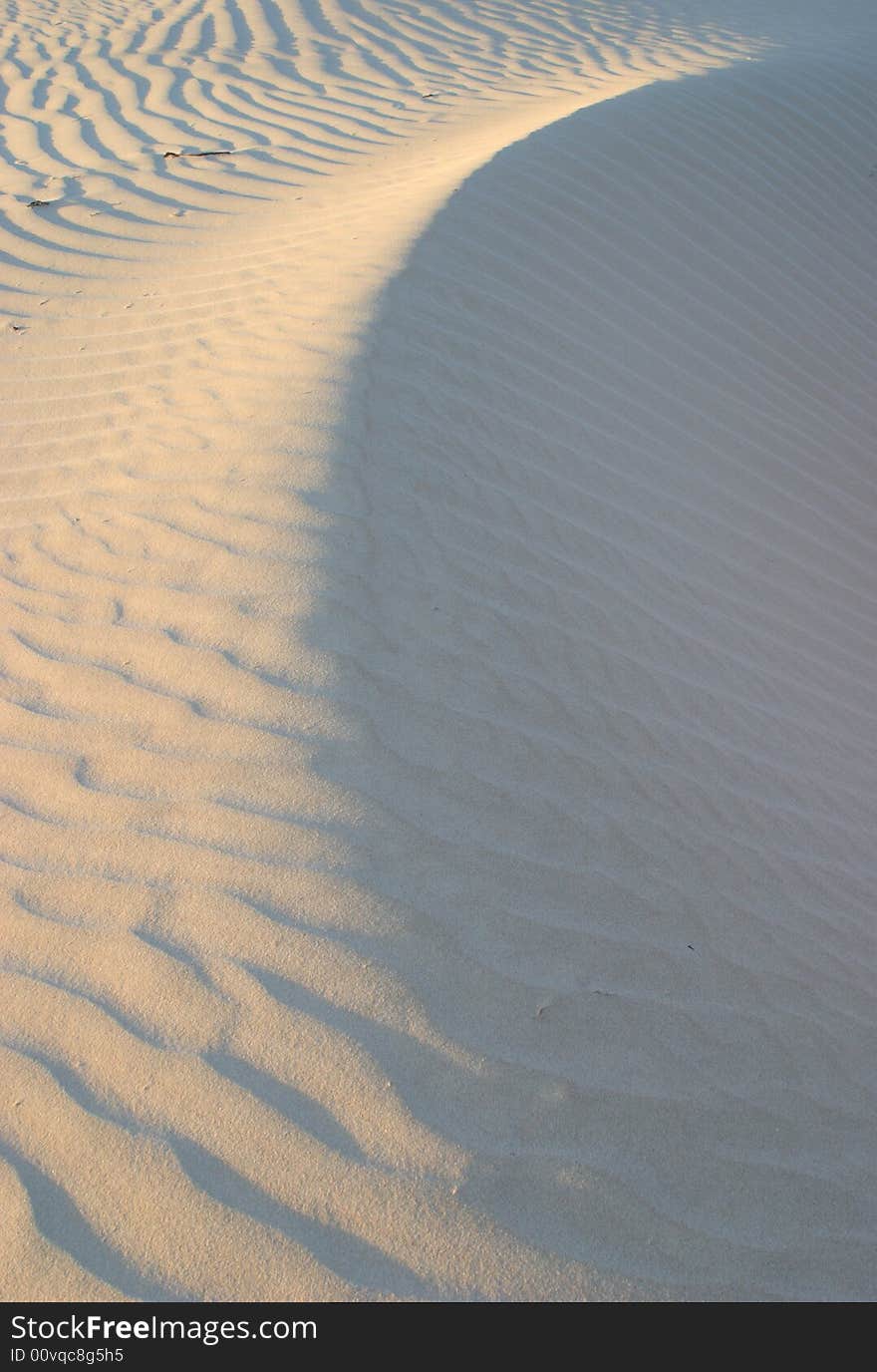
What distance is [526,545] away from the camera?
11.6ft

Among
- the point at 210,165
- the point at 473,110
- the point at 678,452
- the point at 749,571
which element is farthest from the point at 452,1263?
the point at 473,110

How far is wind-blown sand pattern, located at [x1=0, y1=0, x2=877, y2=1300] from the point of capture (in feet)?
6.88

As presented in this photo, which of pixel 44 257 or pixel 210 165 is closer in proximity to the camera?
pixel 44 257

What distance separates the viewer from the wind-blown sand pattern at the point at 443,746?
2096 millimetres

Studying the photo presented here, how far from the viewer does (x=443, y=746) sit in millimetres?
2812

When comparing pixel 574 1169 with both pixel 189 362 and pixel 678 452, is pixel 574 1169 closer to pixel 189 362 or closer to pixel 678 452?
pixel 678 452

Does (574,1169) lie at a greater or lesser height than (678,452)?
lesser

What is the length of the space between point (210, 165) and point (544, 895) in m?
5.81

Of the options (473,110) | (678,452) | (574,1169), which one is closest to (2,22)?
(473,110)
